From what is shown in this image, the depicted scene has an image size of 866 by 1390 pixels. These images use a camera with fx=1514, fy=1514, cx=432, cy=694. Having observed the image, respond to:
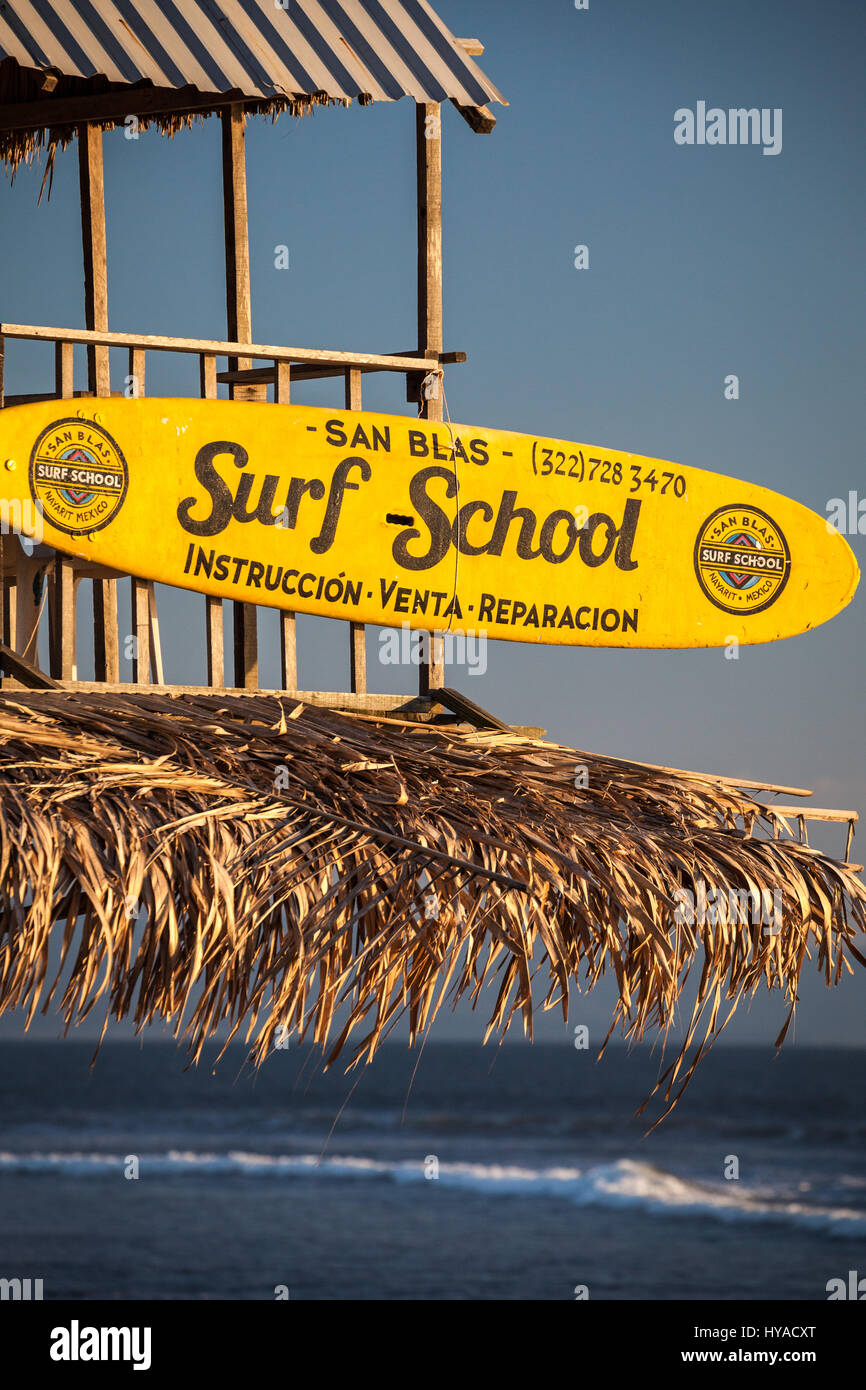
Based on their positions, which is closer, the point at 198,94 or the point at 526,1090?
the point at 198,94

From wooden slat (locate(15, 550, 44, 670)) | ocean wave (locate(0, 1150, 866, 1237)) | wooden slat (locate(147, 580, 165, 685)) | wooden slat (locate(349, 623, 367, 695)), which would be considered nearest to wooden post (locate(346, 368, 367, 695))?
wooden slat (locate(349, 623, 367, 695))

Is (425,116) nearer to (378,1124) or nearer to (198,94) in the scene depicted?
(198,94)

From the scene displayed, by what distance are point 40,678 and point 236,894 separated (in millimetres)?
1207

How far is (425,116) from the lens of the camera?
5.50 metres

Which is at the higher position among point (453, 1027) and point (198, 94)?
point (198, 94)

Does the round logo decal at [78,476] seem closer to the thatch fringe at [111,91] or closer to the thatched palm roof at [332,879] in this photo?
the thatched palm roof at [332,879]

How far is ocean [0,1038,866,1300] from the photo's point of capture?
67.6 ft

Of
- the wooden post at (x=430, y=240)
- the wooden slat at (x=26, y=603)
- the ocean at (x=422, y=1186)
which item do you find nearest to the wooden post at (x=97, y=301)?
the wooden slat at (x=26, y=603)

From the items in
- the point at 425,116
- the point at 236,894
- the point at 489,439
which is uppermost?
the point at 425,116

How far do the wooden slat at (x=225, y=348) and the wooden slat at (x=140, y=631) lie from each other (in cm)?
76

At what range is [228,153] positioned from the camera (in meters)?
5.42
